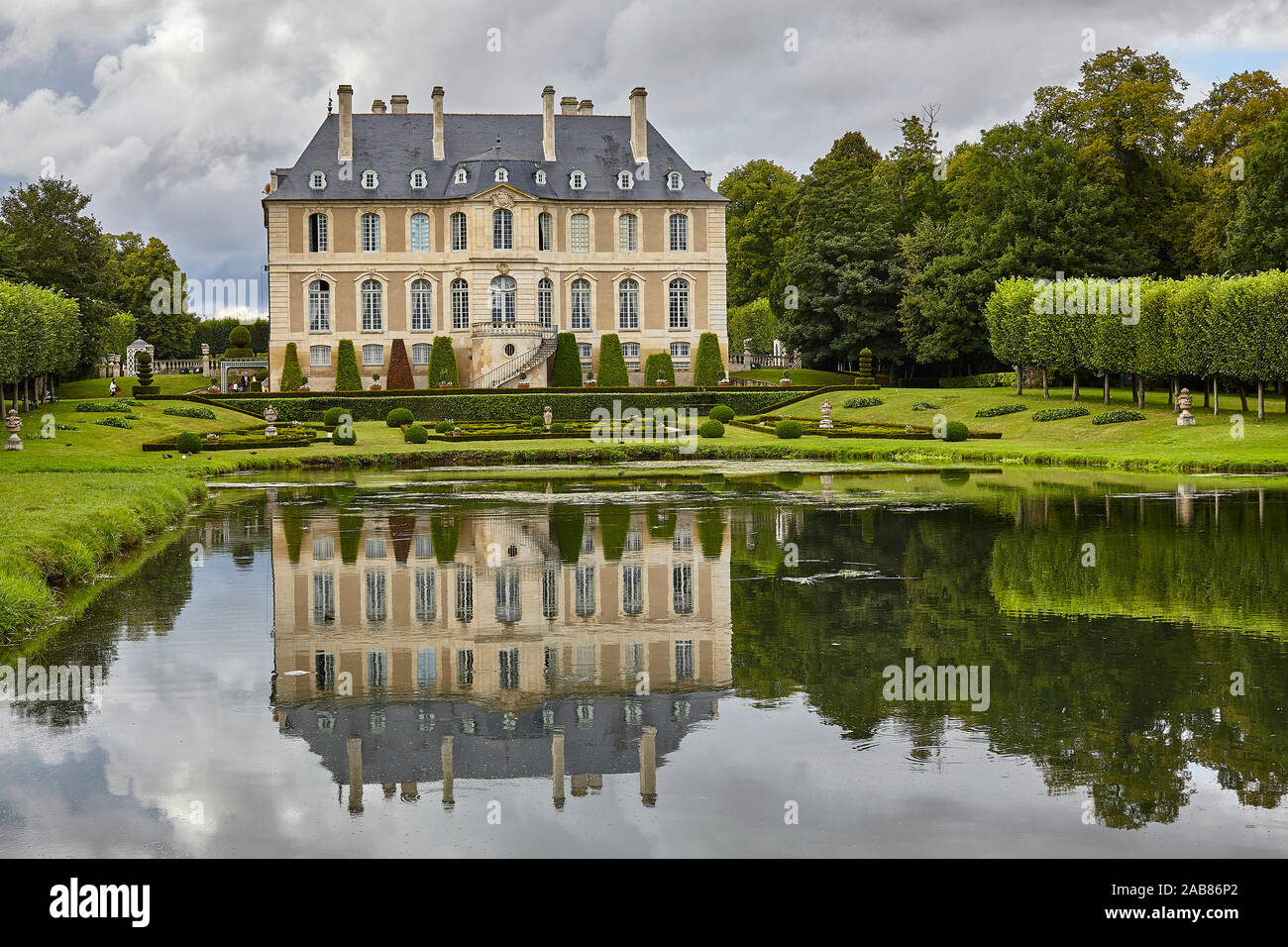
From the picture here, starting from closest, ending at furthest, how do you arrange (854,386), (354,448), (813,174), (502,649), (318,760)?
(318,760) < (502,649) < (354,448) < (854,386) < (813,174)

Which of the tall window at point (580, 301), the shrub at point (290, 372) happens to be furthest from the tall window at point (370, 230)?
the tall window at point (580, 301)

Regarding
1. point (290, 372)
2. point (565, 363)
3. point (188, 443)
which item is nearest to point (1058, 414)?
point (565, 363)

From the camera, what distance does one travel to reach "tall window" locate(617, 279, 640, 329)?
61797mm

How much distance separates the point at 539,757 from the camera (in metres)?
7.45

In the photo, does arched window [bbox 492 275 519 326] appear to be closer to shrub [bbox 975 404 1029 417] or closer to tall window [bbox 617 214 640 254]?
tall window [bbox 617 214 640 254]

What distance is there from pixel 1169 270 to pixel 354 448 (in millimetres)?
35014

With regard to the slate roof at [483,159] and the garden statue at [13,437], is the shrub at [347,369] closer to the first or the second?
Answer: the slate roof at [483,159]

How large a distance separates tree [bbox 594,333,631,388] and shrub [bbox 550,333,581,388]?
108 cm

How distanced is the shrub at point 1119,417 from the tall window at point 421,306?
32.1m

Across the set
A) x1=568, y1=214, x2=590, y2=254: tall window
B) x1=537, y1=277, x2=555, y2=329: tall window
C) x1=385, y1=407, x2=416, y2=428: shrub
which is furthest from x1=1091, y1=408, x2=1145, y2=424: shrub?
x1=568, y1=214, x2=590, y2=254: tall window

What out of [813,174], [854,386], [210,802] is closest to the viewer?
[210,802]
